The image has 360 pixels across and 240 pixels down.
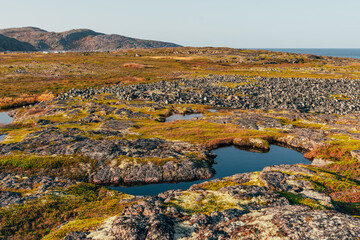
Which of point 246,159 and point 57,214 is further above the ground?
point 57,214

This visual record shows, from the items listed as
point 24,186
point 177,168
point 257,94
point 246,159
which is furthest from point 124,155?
point 257,94

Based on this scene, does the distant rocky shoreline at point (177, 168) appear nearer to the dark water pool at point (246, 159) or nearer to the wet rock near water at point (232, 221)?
the wet rock near water at point (232, 221)

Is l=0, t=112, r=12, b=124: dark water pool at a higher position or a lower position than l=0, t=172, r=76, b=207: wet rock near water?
lower

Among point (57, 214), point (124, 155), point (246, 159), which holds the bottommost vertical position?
point (246, 159)

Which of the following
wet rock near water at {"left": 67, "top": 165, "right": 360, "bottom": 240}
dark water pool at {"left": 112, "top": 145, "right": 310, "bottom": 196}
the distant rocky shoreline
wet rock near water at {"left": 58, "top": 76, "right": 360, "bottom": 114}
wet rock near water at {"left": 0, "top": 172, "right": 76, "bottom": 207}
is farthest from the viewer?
wet rock near water at {"left": 58, "top": 76, "right": 360, "bottom": 114}

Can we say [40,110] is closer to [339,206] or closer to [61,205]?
[61,205]

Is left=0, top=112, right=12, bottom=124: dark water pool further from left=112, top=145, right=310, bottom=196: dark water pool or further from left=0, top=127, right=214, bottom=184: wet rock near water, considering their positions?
left=112, top=145, right=310, bottom=196: dark water pool

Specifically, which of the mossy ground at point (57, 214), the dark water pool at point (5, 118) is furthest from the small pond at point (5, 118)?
the mossy ground at point (57, 214)

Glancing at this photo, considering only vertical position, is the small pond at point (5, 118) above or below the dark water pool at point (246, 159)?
above

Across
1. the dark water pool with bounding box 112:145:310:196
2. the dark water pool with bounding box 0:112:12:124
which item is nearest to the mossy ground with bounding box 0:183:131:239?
the dark water pool with bounding box 112:145:310:196

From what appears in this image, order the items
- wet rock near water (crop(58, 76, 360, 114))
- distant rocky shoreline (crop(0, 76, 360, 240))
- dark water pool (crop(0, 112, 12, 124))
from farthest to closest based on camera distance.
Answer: wet rock near water (crop(58, 76, 360, 114)) → dark water pool (crop(0, 112, 12, 124)) → distant rocky shoreline (crop(0, 76, 360, 240))

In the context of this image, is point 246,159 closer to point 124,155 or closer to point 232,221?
point 124,155

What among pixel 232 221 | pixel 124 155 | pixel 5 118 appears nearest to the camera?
pixel 232 221
